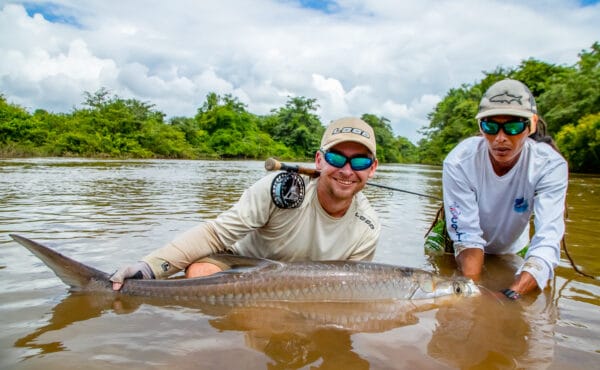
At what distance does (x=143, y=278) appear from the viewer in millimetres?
2754

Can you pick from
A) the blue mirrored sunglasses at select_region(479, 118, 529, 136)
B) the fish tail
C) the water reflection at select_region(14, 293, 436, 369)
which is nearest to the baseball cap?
the blue mirrored sunglasses at select_region(479, 118, 529, 136)

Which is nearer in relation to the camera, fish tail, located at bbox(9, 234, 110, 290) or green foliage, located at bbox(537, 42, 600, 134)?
fish tail, located at bbox(9, 234, 110, 290)

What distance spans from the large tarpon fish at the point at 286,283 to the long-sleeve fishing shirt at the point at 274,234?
0.52 feet

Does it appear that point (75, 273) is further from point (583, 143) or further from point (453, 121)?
point (453, 121)

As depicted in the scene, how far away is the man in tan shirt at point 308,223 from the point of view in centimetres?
283

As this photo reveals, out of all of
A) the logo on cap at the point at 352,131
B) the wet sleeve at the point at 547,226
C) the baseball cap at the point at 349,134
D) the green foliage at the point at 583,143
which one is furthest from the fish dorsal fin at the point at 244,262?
the green foliage at the point at 583,143

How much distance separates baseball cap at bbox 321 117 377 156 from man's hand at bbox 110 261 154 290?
1424 millimetres

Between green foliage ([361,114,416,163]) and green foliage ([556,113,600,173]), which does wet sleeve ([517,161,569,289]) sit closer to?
green foliage ([556,113,600,173])

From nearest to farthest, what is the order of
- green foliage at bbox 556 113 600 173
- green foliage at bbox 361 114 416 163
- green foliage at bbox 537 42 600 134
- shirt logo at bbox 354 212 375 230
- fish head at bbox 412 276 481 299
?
fish head at bbox 412 276 481 299 < shirt logo at bbox 354 212 375 230 < green foliage at bbox 556 113 600 173 < green foliage at bbox 537 42 600 134 < green foliage at bbox 361 114 416 163

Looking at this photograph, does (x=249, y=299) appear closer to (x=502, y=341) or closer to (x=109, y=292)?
(x=109, y=292)

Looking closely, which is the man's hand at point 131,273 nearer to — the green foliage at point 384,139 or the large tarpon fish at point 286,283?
the large tarpon fish at point 286,283

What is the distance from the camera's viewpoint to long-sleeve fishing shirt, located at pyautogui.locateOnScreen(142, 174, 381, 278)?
289cm

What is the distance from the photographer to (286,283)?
2785 mm

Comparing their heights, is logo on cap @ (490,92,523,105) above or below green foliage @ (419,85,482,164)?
below
